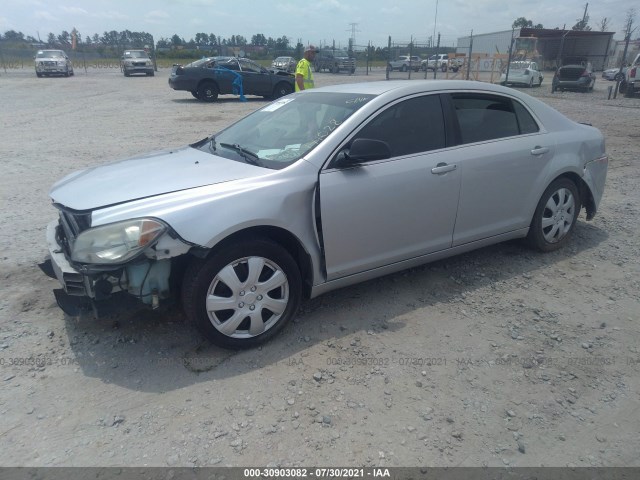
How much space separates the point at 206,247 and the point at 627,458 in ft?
8.06

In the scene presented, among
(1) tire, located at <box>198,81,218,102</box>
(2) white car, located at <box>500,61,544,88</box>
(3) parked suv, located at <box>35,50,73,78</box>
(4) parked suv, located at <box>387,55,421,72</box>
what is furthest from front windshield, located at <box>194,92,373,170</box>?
(4) parked suv, located at <box>387,55,421,72</box>

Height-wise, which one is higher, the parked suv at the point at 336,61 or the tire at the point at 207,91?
the parked suv at the point at 336,61

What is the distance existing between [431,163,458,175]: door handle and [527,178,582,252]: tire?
1244 millimetres

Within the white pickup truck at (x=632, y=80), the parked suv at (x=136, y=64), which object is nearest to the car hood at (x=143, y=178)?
the white pickup truck at (x=632, y=80)

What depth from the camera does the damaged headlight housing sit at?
2.73m

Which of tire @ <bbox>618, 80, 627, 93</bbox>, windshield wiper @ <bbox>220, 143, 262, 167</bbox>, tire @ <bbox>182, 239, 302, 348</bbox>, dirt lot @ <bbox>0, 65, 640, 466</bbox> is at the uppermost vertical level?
windshield wiper @ <bbox>220, 143, 262, 167</bbox>

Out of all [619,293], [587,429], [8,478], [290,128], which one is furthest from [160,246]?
[619,293]

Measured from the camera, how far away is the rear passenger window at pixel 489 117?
13.1ft

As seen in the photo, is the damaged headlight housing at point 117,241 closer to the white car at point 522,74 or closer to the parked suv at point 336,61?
the white car at point 522,74

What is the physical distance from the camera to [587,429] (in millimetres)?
2543

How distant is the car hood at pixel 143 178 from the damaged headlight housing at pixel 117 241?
0.76 ft

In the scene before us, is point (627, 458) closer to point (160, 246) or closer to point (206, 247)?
point (206, 247)

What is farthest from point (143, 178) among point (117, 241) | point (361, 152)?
Answer: point (361, 152)

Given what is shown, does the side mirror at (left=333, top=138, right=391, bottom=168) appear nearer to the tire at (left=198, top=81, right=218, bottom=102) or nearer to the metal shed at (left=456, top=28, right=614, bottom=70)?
the tire at (left=198, top=81, right=218, bottom=102)
